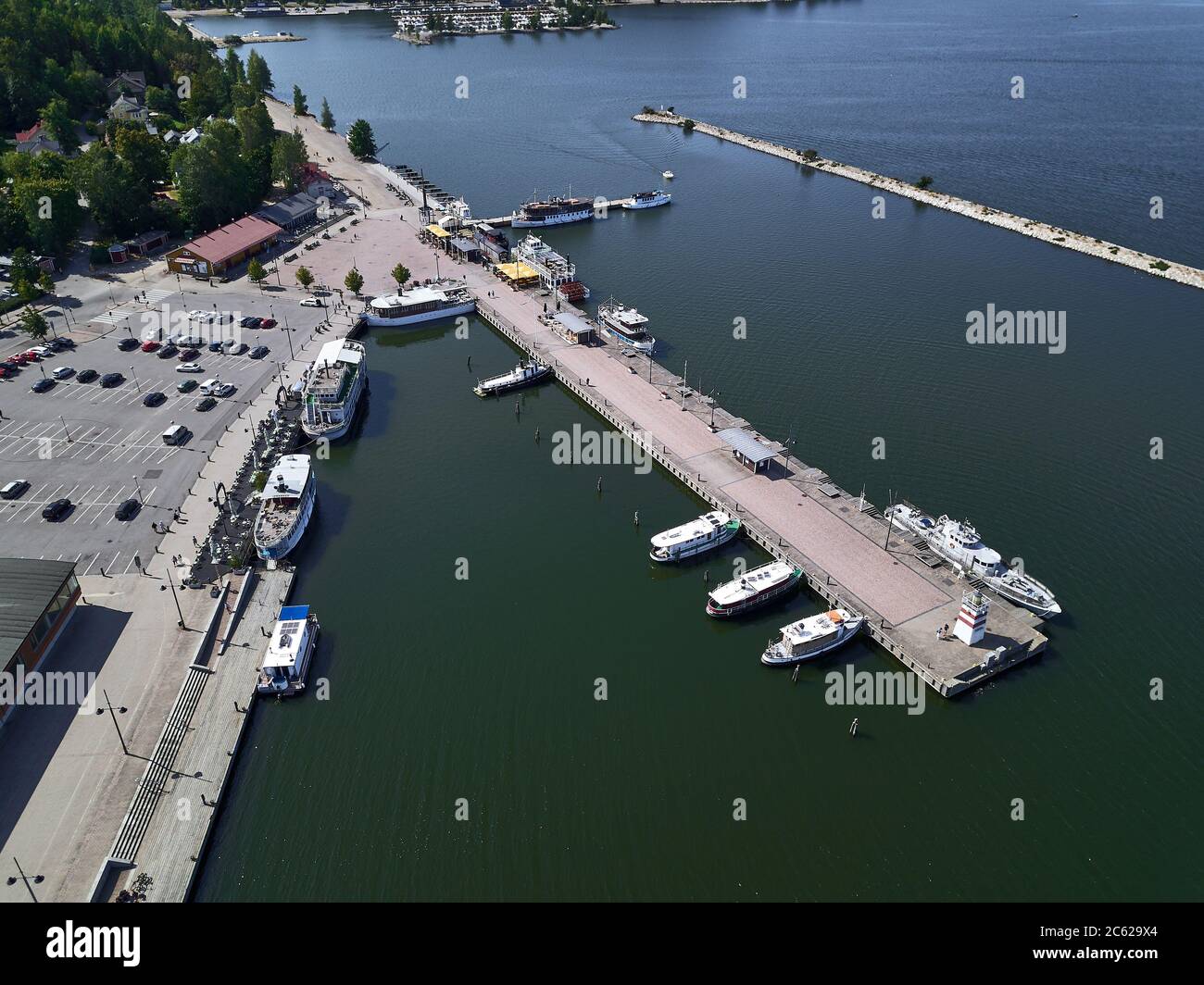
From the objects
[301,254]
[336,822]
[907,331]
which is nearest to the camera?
[336,822]

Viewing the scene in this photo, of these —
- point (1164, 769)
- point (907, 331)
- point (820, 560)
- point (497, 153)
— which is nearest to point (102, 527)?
point (820, 560)

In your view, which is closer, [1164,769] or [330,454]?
[1164,769]

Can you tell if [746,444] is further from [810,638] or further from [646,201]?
[646,201]

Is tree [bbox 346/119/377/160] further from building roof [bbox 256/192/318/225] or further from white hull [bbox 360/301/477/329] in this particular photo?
white hull [bbox 360/301/477/329]

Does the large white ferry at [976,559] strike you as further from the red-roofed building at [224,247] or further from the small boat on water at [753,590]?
the red-roofed building at [224,247]

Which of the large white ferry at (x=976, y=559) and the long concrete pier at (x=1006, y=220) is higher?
the long concrete pier at (x=1006, y=220)

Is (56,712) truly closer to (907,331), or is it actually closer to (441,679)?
(441,679)

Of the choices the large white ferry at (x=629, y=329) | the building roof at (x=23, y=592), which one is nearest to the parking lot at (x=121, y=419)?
the building roof at (x=23, y=592)
